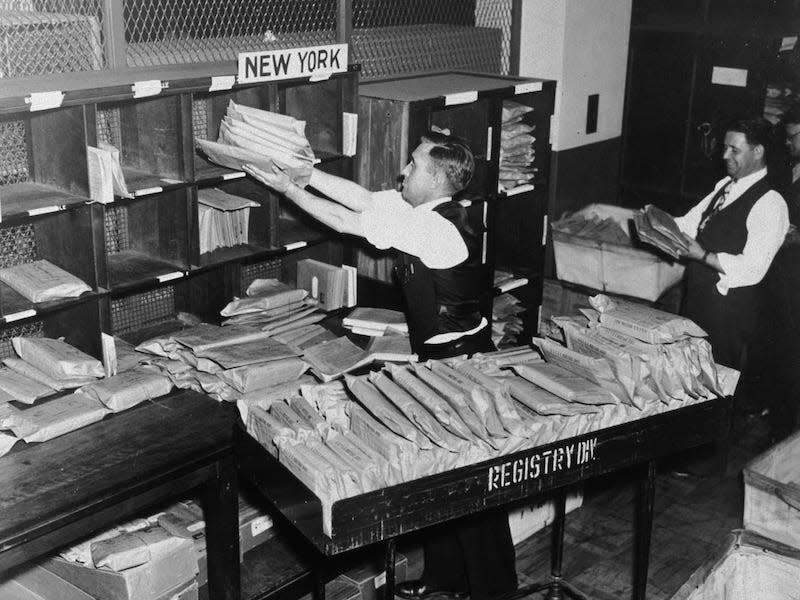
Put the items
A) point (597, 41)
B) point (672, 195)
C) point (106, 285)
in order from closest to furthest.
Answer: point (106, 285) → point (597, 41) → point (672, 195)

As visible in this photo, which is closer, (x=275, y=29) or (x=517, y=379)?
(x=517, y=379)

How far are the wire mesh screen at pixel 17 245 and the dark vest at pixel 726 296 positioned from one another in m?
3.25

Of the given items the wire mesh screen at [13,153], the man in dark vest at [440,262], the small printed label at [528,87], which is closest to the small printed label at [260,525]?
the man in dark vest at [440,262]

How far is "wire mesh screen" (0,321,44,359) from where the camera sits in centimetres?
396

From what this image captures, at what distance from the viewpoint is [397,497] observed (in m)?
2.99

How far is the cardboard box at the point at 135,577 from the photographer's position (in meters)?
3.49

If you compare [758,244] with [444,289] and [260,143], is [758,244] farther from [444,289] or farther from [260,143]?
[260,143]

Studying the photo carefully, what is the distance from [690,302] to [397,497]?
9.32ft

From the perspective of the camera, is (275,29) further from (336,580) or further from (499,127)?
(336,580)

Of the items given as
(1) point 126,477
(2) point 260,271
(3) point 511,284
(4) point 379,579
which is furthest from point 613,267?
(1) point 126,477

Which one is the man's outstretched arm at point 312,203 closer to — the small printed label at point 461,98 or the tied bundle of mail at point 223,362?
the tied bundle of mail at point 223,362

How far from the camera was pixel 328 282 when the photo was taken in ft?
15.8

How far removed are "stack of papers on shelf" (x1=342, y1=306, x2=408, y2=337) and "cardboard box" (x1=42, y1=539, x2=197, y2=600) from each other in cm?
143

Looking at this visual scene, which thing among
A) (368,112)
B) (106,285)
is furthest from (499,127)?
(106,285)
